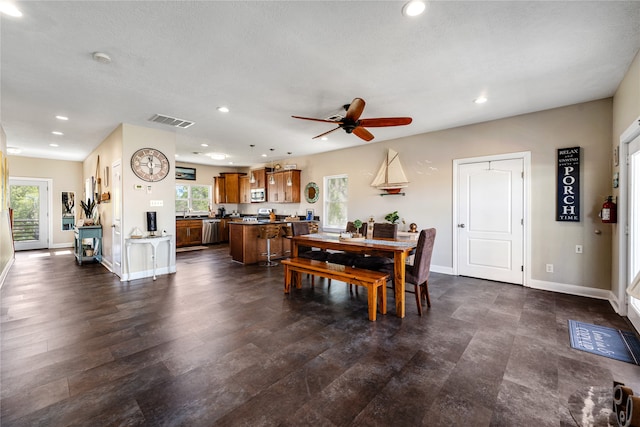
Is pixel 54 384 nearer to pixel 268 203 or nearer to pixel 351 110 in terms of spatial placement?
pixel 351 110

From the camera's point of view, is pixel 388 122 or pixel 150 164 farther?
pixel 150 164

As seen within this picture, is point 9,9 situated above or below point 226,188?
above

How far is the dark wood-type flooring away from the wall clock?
6.63 ft

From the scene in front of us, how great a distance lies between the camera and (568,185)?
3.81 metres

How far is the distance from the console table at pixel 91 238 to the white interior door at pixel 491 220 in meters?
7.39

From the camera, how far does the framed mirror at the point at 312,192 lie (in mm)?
7230

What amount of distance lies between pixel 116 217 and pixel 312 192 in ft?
14.1

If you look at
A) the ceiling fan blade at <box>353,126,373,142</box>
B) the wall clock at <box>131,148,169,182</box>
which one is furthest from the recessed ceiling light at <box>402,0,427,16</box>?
the wall clock at <box>131,148,169,182</box>

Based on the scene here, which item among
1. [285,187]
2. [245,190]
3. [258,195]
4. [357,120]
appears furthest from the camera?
[245,190]

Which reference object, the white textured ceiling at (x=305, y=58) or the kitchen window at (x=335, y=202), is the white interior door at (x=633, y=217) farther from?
the kitchen window at (x=335, y=202)

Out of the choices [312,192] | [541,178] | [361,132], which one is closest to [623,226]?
[541,178]

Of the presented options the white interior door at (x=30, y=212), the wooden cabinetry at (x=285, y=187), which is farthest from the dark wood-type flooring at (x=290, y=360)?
the white interior door at (x=30, y=212)

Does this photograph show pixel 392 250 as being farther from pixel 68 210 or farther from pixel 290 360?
pixel 68 210

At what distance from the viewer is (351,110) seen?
3102mm
